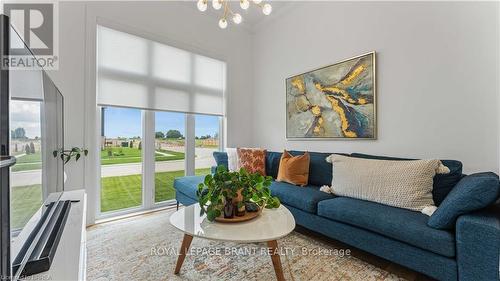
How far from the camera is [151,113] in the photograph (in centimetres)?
303

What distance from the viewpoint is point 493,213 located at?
136cm

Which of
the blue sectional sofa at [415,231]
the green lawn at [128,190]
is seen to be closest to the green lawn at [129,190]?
the green lawn at [128,190]

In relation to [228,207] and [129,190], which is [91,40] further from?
[228,207]

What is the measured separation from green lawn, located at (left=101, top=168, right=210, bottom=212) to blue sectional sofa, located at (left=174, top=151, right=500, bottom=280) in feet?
5.80

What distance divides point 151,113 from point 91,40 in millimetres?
1015

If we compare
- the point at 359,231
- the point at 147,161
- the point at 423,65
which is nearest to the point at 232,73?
the point at 147,161

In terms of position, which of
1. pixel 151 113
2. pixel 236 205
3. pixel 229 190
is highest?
pixel 151 113

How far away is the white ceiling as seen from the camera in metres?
3.29

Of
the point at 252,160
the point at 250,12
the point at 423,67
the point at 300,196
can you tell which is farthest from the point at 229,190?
the point at 250,12

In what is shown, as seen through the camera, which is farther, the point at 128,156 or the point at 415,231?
the point at 128,156

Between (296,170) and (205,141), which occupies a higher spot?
(205,141)

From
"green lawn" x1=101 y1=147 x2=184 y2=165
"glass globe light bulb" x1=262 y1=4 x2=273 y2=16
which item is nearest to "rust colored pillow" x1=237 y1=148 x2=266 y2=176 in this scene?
"green lawn" x1=101 y1=147 x2=184 y2=165

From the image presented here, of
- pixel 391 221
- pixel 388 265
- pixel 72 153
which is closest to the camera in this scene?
pixel 391 221

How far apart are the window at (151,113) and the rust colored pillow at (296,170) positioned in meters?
1.42
